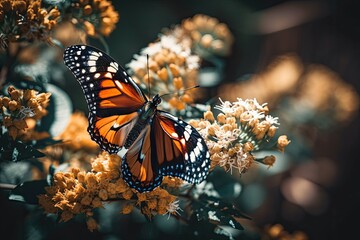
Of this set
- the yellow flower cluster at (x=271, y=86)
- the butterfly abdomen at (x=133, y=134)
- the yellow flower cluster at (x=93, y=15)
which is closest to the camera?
the butterfly abdomen at (x=133, y=134)

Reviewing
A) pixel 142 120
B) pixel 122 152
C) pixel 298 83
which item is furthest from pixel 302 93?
pixel 122 152

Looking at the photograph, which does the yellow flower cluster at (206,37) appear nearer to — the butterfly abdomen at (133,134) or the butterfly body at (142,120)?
the butterfly body at (142,120)

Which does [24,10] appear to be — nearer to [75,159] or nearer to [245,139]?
[75,159]

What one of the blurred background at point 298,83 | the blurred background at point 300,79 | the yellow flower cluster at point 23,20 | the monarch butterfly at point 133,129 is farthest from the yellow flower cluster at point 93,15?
the blurred background at point 300,79

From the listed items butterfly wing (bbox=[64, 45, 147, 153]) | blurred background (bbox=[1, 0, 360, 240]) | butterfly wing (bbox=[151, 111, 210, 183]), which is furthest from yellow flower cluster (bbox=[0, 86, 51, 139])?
blurred background (bbox=[1, 0, 360, 240])

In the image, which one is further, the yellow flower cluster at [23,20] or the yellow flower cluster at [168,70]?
the yellow flower cluster at [168,70]

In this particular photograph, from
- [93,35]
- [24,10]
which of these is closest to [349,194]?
[93,35]

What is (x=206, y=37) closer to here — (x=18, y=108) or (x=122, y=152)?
(x=122, y=152)
